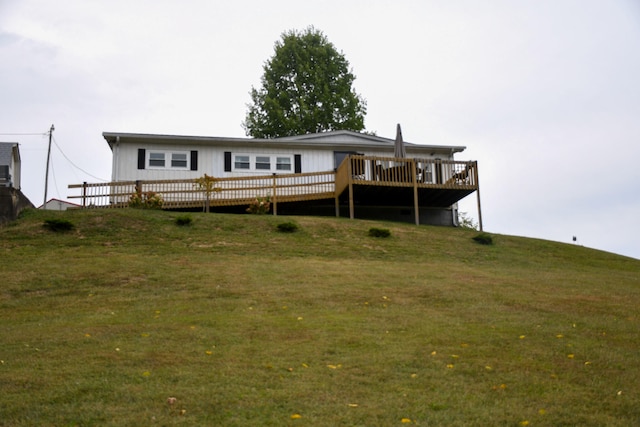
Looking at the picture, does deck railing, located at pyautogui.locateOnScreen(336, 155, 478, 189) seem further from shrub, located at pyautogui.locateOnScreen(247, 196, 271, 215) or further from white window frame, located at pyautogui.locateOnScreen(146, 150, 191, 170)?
white window frame, located at pyautogui.locateOnScreen(146, 150, 191, 170)

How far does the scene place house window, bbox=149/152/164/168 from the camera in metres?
25.2

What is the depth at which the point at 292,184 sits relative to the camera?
80.7 ft

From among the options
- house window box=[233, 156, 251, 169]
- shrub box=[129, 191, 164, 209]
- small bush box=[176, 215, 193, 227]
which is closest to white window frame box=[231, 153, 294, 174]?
house window box=[233, 156, 251, 169]

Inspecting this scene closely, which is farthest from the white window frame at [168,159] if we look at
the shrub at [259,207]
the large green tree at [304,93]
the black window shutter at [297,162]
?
the large green tree at [304,93]

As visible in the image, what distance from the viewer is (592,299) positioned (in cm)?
1223

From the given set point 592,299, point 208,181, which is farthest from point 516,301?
point 208,181

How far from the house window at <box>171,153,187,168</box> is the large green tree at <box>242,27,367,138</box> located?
15097 mm

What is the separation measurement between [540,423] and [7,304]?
9.00 m

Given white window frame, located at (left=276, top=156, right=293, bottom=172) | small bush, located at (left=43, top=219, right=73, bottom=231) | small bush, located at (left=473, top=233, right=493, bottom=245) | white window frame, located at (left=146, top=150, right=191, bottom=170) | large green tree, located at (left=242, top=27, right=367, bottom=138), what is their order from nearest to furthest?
small bush, located at (left=43, top=219, right=73, bottom=231), small bush, located at (left=473, top=233, right=493, bottom=245), white window frame, located at (left=146, top=150, right=191, bottom=170), white window frame, located at (left=276, top=156, right=293, bottom=172), large green tree, located at (left=242, top=27, right=367, bottom=138)

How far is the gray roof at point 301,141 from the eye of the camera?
983 inches

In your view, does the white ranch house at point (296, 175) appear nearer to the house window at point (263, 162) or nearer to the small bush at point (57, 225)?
the house window at point (263, 162)

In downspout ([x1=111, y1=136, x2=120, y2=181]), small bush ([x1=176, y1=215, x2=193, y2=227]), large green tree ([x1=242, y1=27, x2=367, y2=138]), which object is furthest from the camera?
large green tree ([x1=242, y1=27, x2=367, y2=138])

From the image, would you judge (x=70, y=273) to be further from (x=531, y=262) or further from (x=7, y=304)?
(x=531, y=262)

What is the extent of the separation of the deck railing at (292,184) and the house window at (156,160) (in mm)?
1289
